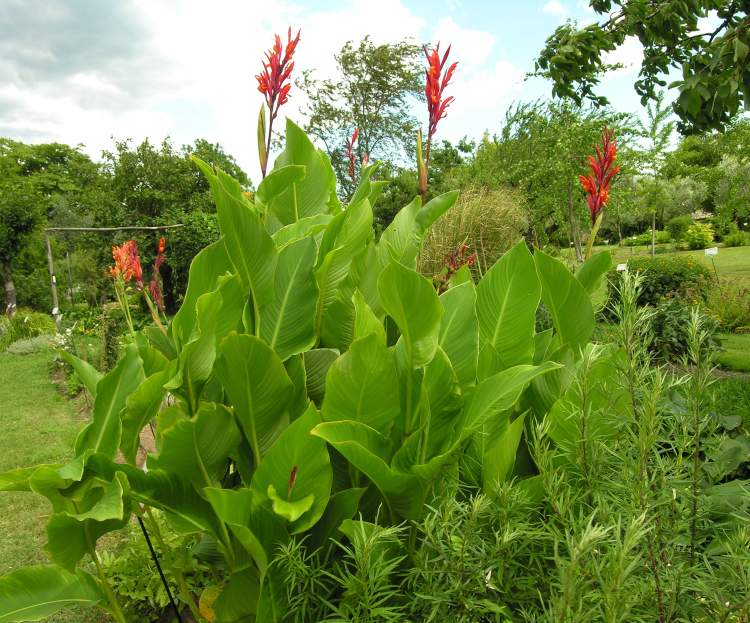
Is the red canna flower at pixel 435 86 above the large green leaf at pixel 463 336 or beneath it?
above

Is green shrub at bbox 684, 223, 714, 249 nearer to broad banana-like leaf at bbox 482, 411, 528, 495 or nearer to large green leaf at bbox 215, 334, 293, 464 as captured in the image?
broad banana-like leaf at bbox 482, 411, 528, 495

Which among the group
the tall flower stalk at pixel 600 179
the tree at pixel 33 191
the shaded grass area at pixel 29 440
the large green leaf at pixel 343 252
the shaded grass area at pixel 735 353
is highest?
the tree at pixel 33 191

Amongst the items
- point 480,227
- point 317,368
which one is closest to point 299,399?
point 317,368

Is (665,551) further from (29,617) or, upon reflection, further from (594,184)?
(29,617)

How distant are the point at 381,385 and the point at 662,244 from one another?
36521 millimetres

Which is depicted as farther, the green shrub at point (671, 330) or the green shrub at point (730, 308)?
the green shrub at point (730, 308)

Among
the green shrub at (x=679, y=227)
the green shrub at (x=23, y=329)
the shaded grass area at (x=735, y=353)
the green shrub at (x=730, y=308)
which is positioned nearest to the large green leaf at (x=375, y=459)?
the shaded grass area at (x=735, y=353)

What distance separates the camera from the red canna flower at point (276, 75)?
1.50 meters

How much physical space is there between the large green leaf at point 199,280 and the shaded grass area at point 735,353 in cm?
771

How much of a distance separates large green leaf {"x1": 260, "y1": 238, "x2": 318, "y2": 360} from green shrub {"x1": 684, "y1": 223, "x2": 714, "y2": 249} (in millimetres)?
33532

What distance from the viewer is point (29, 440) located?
656 centimetres

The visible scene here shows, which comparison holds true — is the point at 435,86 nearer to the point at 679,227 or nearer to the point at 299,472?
the point at 299,472

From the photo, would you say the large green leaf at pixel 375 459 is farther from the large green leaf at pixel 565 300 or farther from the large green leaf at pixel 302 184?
the large green leaf at pixel 302 184

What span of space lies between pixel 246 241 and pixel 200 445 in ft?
1.49
